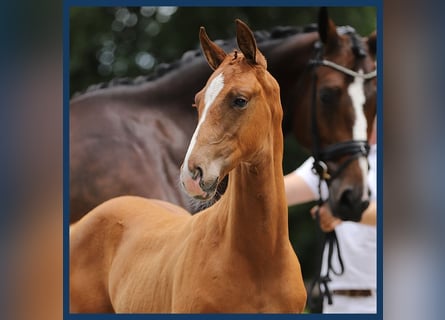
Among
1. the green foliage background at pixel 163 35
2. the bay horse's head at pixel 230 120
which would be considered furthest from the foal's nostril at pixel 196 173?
the green foliage background at pixel 163 35

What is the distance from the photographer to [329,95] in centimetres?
294

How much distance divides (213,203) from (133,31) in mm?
875

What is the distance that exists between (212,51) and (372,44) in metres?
0.73

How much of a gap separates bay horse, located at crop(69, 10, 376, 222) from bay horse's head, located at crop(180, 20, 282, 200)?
556 millimetres

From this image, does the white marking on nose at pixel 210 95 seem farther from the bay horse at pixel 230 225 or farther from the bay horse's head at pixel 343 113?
the bay horse's head at pixel 343 113

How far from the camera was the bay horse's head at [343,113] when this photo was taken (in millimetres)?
2883

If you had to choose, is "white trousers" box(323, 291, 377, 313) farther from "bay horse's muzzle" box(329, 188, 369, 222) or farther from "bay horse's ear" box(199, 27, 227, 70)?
Answer: "bay horse's ear" box(199, 27, 227, 70)

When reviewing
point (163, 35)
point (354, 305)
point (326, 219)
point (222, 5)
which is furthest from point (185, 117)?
point (354, 305)

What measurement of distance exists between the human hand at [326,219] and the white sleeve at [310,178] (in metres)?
0.05

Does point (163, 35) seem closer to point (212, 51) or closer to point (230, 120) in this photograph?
point (212, 51)

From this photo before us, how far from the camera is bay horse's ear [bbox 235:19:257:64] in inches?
94.0
